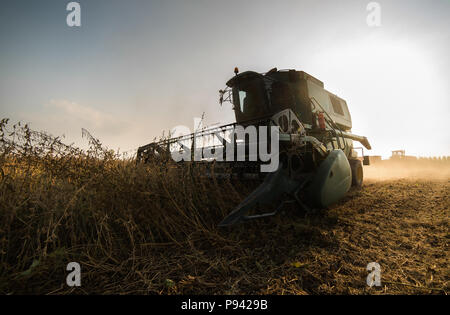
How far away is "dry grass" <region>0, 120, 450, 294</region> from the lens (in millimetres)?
1656

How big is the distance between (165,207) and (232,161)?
184 centimetres

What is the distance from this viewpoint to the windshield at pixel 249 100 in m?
5.86

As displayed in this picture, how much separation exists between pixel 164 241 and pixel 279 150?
7.93ft

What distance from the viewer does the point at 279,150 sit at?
358 cm

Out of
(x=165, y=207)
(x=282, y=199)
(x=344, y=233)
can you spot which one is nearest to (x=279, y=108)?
→ (x=282, y=199)

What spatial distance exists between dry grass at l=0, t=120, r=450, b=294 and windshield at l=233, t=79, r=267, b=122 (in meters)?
3.41

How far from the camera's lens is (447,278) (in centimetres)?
171

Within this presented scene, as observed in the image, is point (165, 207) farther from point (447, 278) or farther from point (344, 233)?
point (447, 278)
